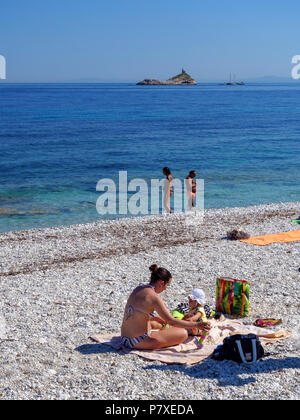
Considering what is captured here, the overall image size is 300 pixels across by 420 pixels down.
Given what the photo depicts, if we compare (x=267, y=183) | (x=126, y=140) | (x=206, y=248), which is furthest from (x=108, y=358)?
(x=126, y=140)

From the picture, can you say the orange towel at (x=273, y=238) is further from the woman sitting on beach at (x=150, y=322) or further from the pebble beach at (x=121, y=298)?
the woman sitting on beach at (x=150, y=322)

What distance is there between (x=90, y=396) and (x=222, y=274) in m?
5.52

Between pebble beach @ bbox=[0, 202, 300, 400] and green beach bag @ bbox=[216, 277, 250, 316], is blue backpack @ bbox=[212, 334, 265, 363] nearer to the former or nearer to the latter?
pebble beach @ bbox=[0, 202, 300, 400]

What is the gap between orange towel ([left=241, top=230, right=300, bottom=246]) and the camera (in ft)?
44.3

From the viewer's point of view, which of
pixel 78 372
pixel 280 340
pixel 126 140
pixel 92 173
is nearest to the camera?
pixel 78 372

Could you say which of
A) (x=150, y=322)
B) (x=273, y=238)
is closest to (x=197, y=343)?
(x=150, y=322)

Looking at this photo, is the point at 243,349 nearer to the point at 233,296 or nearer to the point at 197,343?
the point at 197,343

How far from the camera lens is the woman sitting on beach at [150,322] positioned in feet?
22.4

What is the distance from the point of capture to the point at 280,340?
7445mm

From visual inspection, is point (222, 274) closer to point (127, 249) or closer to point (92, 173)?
point (127, 249)

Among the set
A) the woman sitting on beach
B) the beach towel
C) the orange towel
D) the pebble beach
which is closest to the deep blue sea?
the pebble beach

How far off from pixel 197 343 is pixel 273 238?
7214 mm

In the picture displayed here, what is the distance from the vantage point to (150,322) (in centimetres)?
738
